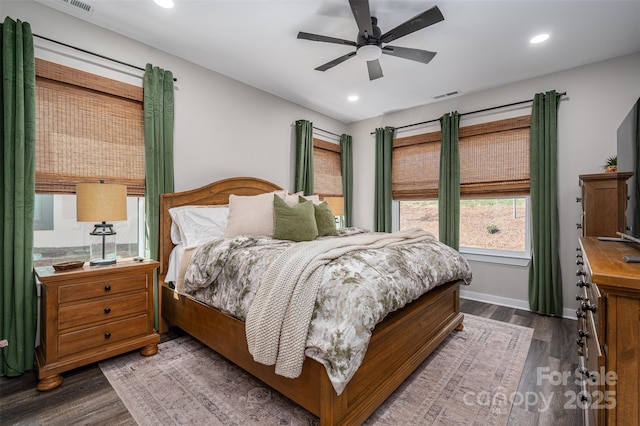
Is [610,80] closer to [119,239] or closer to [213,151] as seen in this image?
[213,151]

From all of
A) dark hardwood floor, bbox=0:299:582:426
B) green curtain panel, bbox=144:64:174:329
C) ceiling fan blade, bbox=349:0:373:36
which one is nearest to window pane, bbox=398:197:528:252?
dark hardwood floor, bbox=0:299:582:426

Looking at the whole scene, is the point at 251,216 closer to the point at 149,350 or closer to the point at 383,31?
the point at 149,350

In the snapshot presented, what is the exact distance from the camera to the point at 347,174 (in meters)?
5.15

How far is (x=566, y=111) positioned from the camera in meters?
3.29

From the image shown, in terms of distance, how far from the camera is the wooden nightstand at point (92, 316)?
1903 mm

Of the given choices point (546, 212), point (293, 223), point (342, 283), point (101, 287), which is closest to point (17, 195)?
point (101, 287)

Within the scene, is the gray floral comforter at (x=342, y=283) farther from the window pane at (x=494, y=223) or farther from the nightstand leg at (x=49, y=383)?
the window pane at (x=494, y=223)

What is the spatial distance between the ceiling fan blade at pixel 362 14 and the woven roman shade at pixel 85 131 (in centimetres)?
212

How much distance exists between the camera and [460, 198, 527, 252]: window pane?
12.3ft

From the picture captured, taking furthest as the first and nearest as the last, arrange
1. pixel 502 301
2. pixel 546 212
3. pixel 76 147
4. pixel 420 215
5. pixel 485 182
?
pixel 420 215, pixel 485 182, pixel 502 301, pixel 546 212, pixel 76 147

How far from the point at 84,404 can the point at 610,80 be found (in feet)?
17.4

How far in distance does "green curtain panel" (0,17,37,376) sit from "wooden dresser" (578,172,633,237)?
174 inches

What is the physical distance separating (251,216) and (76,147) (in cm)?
152

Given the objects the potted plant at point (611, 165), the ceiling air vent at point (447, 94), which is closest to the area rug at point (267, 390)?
the potted plant at point (611, 165)
